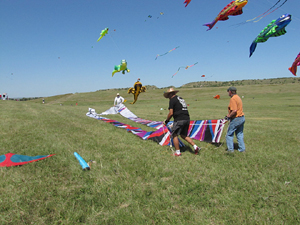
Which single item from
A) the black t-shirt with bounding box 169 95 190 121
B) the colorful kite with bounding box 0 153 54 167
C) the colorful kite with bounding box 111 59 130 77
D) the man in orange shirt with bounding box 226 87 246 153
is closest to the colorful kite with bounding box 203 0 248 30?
the man in orange shirt with bounding box 226 87 246 153

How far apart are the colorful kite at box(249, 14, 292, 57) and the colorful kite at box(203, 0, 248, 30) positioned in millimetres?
1246

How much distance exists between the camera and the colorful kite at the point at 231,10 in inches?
284

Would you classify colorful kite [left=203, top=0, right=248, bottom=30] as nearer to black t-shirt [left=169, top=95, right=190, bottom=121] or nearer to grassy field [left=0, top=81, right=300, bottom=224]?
black t-shirt [left=169, top=95, right=190, bottom=121]

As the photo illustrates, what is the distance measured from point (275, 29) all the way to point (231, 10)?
71.8 inches

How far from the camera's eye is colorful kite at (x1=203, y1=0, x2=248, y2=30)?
722cm

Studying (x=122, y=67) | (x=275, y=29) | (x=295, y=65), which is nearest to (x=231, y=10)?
(x=275, y=29)

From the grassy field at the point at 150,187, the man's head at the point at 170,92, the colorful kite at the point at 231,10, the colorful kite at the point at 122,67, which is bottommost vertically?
the grassy field at the point at 150,187

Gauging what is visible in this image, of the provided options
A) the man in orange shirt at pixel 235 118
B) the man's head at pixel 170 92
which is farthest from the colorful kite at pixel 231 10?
the man's head at pixel 170 92

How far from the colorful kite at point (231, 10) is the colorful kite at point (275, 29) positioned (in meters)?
1.25

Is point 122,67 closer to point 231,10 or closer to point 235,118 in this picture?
point 231,10

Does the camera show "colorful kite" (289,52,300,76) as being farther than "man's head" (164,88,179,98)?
Yes

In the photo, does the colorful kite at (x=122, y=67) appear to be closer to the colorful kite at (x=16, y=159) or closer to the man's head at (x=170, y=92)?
the man's head at (x=170, y=92)

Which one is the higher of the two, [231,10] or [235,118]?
[231,10]

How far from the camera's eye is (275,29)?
24.0ft
